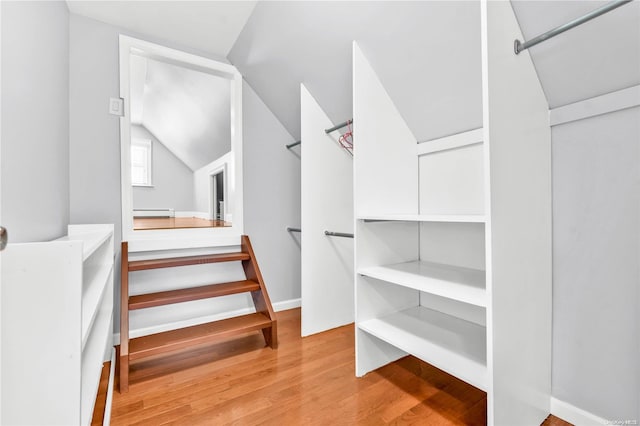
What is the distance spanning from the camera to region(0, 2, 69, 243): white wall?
3.16 feet

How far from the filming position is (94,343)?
3.86 ft

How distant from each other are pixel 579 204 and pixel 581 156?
0.19m

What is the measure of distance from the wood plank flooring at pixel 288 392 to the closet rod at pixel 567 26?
4.81 ft

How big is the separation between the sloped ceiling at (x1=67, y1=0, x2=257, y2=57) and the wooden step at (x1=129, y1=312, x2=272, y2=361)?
2.00 meters

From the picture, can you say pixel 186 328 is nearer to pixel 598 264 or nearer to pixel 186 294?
pixel 186 294

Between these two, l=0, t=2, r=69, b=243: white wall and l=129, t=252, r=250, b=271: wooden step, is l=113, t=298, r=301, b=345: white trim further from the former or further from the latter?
l=0, t=2, r=69, b=243: white wall

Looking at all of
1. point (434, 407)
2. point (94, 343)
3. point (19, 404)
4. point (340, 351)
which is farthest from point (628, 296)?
point (94, 343)

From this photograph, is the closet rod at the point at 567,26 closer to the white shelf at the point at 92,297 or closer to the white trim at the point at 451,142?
the white trim at the point at 451,142

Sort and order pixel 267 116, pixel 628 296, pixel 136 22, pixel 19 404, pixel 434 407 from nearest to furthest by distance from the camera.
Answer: pixel 19 404
pixel 628 296
pixel 434 407
pixel 136 22
pixel 267 116

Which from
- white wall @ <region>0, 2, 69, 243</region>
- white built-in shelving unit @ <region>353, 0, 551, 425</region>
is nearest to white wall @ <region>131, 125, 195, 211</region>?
white wall @ <region>0, 2, 69, 243</region>

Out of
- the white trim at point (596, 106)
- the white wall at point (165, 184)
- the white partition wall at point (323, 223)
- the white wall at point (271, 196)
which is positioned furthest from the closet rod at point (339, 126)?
the white wall at point (165, 184)

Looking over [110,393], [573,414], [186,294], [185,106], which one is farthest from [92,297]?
[185,106]

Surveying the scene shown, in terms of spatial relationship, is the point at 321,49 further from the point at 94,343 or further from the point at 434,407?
the point at 434,407

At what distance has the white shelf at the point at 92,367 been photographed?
Answer: 83 centimetres
